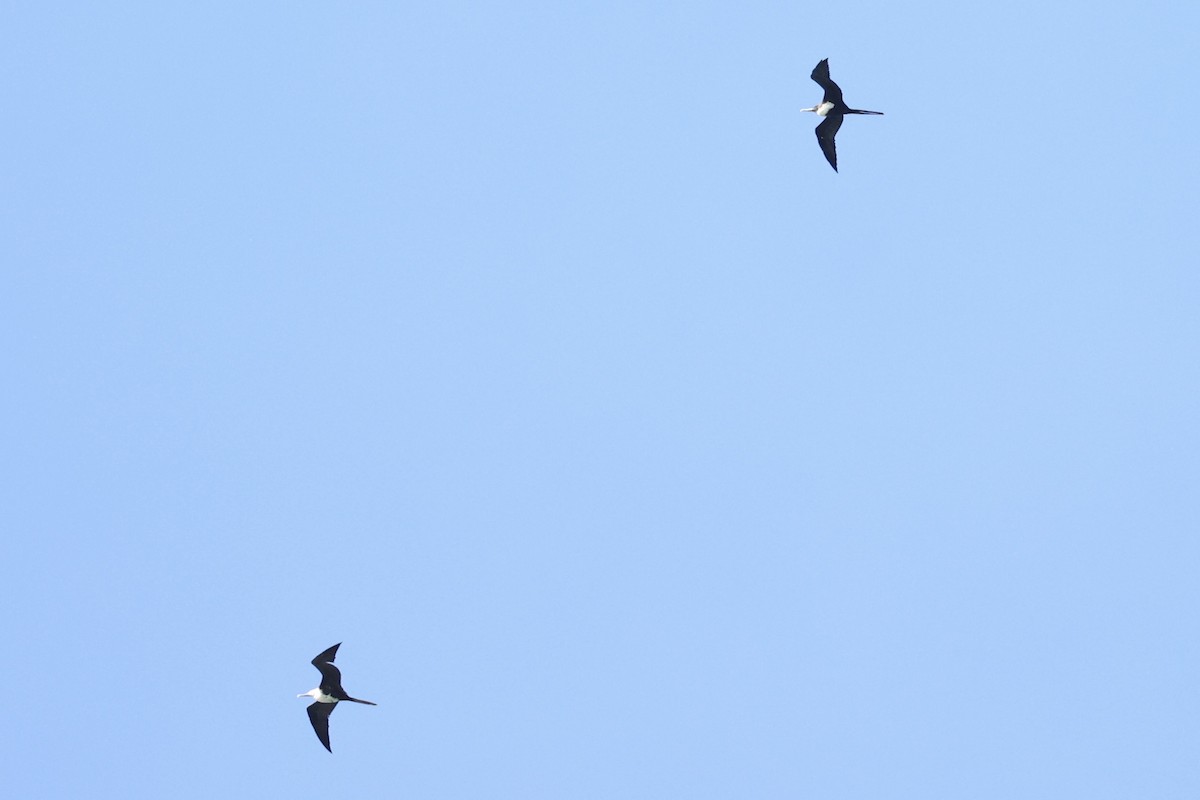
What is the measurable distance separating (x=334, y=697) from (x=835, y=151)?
75.3ft

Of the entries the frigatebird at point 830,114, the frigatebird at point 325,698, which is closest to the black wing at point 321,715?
the frigatebird at point 325,698

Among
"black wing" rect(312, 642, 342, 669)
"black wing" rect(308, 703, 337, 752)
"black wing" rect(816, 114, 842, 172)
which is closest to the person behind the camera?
"black wing" rect(312, 642, 342, 669)

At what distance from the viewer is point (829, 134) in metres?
58.0

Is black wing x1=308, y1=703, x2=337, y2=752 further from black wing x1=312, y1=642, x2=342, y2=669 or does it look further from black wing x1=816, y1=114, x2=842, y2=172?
black wing x1=816, y1=114, x2=842, y2=172

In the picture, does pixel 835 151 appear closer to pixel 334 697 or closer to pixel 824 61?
pixel 824 61

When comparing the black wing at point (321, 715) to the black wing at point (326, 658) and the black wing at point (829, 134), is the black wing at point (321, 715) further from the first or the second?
the black wing at point (829, 134)

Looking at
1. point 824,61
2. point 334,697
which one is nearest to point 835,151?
point 824,61

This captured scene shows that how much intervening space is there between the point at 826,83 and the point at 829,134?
3058 mm

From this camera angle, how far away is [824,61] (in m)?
54.1

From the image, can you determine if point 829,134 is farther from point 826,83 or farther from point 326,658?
point 326,658

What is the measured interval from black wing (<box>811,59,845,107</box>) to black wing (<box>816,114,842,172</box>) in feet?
2.93

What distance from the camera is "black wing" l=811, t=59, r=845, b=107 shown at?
54.2 metres

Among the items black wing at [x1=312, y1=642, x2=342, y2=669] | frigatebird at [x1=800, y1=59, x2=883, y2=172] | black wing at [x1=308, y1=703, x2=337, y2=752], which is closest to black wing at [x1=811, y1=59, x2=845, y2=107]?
frigatebird at [x1=800, y1=59, x2=883, y2=172]

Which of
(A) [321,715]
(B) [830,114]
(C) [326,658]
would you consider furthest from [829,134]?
(A) [321,715]
